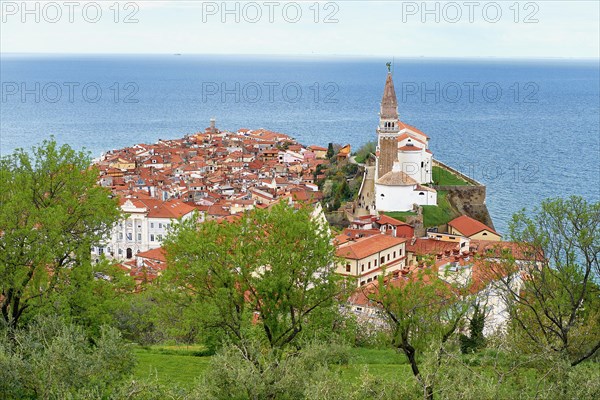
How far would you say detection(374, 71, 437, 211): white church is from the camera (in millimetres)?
51625

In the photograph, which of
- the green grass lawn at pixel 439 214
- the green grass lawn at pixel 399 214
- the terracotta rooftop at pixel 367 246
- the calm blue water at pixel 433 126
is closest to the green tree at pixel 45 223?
the terracotta rooftop at pixel 367 246

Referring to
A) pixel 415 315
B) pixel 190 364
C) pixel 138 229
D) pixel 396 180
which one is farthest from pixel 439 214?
pixel 415 315

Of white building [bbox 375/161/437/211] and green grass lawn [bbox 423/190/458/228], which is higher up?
white building [bbox 375/161/437/211]

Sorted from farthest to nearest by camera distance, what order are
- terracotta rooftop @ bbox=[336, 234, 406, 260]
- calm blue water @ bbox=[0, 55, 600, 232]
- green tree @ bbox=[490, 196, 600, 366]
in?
calm blue water @ bbox=[0, 55, 600, 232]
terracotta rooftop @ bbox=[336, 234, 406, 260]
green tree @ bbox=[490, 196, 600, 366]

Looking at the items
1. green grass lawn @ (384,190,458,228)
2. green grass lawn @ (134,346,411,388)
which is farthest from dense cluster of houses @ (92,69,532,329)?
green grass lawn @ (134,346,411,388)

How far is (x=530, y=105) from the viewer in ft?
570

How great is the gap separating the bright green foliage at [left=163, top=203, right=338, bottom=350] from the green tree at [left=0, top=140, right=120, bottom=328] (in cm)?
255

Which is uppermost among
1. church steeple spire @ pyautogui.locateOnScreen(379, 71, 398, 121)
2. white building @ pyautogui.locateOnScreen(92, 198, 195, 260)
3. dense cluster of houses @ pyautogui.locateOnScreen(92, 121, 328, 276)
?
church steeple spire @ pyautogui.locateOnScreen(379, 71, 398, 121)

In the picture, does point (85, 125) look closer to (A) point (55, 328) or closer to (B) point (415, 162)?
(B) point (415, 162)

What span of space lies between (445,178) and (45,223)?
155ft

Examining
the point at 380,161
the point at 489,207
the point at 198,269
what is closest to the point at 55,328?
the point at 198,269

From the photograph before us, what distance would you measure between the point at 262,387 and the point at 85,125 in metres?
126

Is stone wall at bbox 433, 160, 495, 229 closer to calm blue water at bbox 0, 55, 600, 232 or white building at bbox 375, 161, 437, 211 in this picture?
calm blue water at bbox 0, 55, 600, 232

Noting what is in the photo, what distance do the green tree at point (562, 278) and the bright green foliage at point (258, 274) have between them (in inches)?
191
